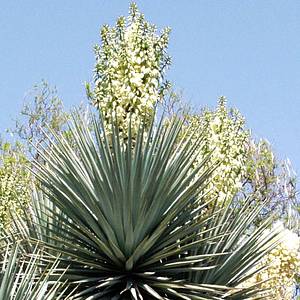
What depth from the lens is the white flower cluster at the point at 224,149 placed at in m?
8.11

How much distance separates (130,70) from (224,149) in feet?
→ 5.31

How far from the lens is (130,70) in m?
7.34

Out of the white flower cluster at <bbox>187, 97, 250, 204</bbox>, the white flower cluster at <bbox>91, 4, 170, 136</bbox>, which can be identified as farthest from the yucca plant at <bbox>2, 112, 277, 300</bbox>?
the white flower cluster at <bbox>187, 97, 250, 204</bbox>

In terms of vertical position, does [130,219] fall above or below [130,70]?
below

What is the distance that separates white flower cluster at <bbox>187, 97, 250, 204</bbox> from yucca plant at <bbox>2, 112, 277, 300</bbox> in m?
1.53

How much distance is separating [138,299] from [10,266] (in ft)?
5.38

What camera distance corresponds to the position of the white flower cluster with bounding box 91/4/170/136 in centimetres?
718

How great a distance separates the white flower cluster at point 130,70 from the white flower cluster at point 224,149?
34.7 inches

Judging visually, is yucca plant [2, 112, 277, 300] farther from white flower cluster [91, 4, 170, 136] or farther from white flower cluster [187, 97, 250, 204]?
white flower cluster [187, 97, 250, 204]

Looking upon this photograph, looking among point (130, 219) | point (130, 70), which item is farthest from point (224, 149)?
point (130, 219)

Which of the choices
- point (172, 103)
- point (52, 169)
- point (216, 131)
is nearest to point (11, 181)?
point (216, 131)

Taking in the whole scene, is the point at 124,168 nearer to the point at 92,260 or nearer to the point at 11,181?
the point at 92,260

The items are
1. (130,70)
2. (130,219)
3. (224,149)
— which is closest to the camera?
(130,219)

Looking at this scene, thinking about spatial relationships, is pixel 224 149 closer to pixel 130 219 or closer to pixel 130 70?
pixel 130 70
